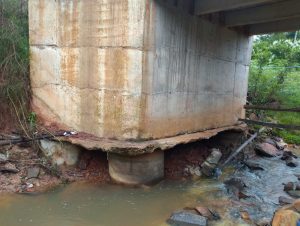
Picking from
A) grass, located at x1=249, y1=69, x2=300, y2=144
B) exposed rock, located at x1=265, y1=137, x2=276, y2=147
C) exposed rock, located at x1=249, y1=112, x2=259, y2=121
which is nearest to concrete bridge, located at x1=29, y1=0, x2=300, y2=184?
exposed rock, located at x1=265, y1=137, x2=276, y2=147

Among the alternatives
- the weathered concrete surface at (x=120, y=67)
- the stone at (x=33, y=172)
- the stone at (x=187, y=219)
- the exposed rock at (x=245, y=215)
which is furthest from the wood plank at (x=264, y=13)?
the stone at (x=33, y=172)

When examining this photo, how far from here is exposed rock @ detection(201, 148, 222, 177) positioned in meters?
8.51

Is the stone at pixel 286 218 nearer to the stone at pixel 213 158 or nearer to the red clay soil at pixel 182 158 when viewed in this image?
the red clay soil at pixel 182 158

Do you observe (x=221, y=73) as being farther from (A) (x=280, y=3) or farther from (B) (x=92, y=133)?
(B) (x=92, y=133)

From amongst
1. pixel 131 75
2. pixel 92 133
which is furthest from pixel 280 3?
pixel 92 133

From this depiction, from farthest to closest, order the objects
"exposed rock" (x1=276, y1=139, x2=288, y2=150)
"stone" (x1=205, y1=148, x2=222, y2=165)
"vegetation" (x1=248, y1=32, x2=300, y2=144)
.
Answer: "vegetation" (x1=248, y1=32, x2=300, y2=144)
"exposed rock" (x1=276, y1=139, x2=288, y2=150)
"stone" (x1=205, y1=148, x2=222, y2=165)

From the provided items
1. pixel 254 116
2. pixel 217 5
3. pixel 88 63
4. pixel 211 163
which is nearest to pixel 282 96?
pixel 254 116

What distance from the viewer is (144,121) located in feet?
22.8

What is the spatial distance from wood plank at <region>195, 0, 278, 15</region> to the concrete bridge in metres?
0.02

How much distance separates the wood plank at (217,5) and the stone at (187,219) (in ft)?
14.5

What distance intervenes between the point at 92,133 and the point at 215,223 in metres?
3.21

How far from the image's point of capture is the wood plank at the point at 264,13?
787cm

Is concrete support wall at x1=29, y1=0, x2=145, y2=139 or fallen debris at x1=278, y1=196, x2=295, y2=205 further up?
concrete support wall at x1=29, y1=0, x2=145, y2=139

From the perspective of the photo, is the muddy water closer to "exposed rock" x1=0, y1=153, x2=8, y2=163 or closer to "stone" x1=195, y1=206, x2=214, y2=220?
"stone" x1=195, y1=206, x2=214, y2=220
